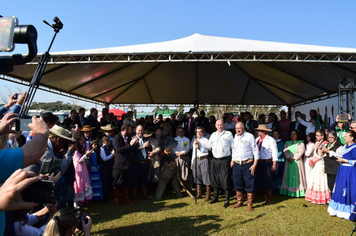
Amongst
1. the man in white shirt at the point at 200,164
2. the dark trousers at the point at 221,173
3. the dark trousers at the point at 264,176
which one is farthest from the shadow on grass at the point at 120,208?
the dark trousers at the point at 264,176

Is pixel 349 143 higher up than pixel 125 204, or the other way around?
pixel 349 143

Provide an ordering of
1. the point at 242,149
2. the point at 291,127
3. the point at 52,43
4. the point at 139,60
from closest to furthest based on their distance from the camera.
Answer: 1. the point at 52,43
2. the point at 242,149
3. the point at 139,60
4. the point at 291,127

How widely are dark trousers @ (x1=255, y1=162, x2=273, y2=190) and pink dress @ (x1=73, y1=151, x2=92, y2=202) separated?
3719 millimetres

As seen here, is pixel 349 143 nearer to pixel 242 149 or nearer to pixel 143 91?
pixel 242 149

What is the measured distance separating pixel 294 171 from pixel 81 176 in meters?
5.07

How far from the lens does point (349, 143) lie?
4941 mm

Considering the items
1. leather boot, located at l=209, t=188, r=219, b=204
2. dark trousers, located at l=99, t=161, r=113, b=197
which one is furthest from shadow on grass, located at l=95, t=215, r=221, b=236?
dark trousers, located at l=99, t=161, r=113, b=197

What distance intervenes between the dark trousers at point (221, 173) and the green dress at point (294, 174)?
178 cm

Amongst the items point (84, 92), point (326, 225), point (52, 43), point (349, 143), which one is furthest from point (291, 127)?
point (84, 92)

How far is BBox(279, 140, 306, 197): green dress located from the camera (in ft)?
21.4

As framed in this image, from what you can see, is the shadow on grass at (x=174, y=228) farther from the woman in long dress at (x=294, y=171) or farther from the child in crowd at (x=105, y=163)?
the woman in long dress at (x=294, y=171)

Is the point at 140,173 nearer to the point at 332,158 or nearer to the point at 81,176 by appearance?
the point at 81,176

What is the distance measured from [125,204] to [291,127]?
5.49 m

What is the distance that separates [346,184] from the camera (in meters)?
5.04
